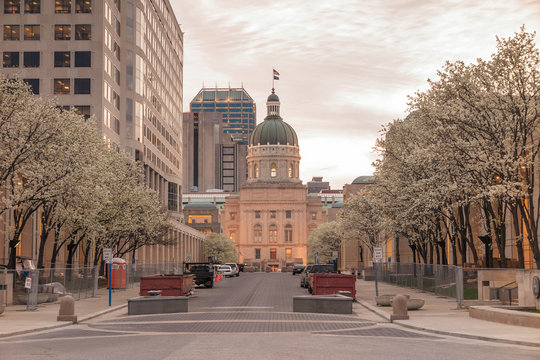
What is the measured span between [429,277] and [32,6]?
173 ft

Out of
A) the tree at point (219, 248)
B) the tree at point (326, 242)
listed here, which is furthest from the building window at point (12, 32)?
the tree at point (219, 248)

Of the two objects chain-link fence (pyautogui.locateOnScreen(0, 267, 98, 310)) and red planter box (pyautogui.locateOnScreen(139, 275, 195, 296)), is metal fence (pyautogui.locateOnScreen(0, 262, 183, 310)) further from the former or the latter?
red planter box (pyautogui.locateOnScreen(139, 275, 195, 296))

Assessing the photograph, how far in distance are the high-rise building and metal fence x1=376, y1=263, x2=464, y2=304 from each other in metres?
27.5

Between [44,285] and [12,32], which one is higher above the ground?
[12,32]

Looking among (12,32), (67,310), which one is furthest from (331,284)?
(12,32)

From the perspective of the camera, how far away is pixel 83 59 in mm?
76688

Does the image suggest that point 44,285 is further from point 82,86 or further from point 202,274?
point 82,86

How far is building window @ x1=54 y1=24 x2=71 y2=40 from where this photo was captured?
256ft

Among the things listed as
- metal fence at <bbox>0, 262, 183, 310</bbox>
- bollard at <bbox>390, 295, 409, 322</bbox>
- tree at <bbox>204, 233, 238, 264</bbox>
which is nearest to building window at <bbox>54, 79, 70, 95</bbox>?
metal fence at <bbox>0, 262, 183, 310</bbox>

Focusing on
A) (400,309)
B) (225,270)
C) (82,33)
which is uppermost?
(82,33)

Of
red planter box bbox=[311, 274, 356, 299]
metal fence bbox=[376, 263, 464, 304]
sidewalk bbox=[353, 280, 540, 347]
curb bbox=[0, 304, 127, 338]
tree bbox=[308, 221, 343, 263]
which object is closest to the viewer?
sidewalk bbox=[353, 280, 540, 347]

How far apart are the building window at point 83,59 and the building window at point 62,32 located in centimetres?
250

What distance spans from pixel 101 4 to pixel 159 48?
31795mm

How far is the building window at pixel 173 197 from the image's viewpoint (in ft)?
389
